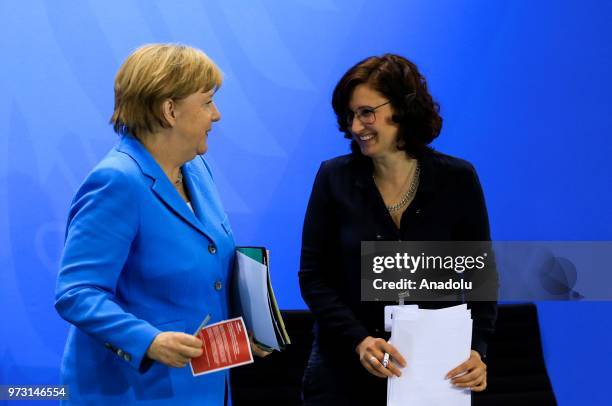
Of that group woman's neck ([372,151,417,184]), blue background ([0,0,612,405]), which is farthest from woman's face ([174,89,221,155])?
blue background ([0,0,612,405])

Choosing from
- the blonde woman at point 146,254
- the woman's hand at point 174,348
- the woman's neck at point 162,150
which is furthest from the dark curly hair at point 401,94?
the woman's hand at point 174,348

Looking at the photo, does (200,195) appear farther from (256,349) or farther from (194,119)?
(256,349)

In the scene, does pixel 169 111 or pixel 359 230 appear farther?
pixel 359 230

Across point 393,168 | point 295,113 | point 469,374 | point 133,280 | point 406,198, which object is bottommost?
point 469,374

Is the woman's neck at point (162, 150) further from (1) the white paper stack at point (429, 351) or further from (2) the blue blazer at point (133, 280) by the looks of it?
(1) the white paper stack at point (429, 351)

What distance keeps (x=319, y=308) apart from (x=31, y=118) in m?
2.18

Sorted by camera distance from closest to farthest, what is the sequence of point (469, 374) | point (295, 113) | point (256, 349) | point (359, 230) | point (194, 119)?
point (194, 119), point (256, 349), point (469, 374), point (359, 230), point (295, 113)

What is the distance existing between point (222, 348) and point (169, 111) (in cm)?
59

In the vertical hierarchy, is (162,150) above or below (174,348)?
above

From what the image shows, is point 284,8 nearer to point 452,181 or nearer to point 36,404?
point 452,181

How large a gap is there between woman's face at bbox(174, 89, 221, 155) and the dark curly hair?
0.53m

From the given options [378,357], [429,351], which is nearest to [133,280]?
[378,357]

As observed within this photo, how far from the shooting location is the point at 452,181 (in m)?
2.47

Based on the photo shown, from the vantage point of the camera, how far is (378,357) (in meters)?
2.29
